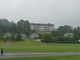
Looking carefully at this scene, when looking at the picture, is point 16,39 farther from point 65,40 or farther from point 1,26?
point 1,26

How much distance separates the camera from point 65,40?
11012 cm

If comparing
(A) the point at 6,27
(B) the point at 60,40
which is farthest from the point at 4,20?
(B) the point at 60,40

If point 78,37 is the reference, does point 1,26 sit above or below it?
above

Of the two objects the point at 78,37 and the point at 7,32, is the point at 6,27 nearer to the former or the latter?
the point at 7,32

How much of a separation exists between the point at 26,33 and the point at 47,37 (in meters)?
75.0

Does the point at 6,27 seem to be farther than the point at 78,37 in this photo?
Yes

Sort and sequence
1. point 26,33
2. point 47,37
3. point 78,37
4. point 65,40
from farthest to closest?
point 26,33 < point 78,37 < point 65,40 < point 47,37

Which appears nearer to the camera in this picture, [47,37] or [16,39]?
[47,37]

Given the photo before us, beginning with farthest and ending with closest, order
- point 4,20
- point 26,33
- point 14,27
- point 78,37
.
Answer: point 4,20 < point 26,33 < point 14,27 < point 78,37

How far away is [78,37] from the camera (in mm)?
125125

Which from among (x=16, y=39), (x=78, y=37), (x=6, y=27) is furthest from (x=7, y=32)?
(x=78, y=37)

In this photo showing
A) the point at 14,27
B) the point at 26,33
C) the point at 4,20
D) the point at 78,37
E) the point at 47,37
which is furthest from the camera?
the point at 4,20

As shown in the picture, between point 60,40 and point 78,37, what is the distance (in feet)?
65.2

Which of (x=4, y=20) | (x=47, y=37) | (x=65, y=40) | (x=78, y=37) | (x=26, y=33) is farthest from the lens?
(x=4, y=20)
